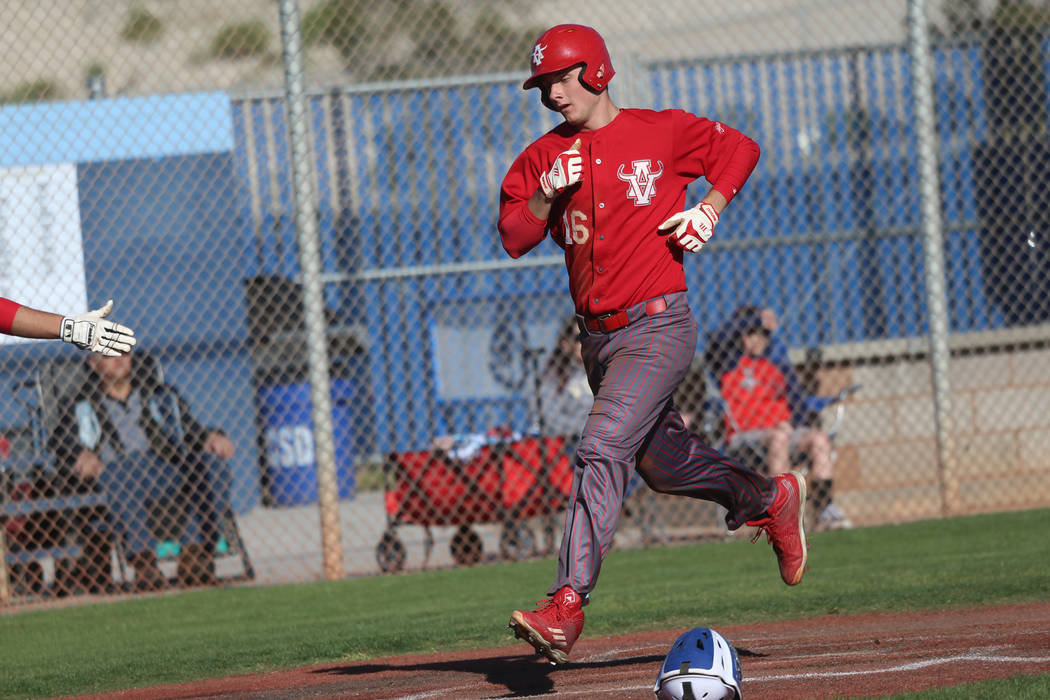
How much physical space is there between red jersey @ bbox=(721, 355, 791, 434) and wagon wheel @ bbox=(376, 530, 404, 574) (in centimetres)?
247

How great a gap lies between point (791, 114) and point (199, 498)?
6221 millimetres

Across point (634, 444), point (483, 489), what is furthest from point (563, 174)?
point (483, 489)

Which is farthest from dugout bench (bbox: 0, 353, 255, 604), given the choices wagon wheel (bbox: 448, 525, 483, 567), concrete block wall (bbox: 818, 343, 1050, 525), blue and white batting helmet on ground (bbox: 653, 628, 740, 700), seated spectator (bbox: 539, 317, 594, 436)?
blue and white batting helmet on ground (bbox: 653, 628, 740, 700)

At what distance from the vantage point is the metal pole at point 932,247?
9984 millimetres

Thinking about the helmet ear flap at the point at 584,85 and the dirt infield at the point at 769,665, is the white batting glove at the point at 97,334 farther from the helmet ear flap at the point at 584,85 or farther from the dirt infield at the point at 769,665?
the helmet ear flap at the point at 584,85

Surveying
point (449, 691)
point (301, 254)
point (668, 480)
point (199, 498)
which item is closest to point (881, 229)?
point (301, 254)

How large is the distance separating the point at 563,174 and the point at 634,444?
900mm

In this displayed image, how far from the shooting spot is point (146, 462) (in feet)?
31.6

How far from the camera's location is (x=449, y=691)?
16.2 ft

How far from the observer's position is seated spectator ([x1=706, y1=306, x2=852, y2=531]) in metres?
10.3

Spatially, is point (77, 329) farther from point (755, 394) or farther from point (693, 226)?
point (755, 394)

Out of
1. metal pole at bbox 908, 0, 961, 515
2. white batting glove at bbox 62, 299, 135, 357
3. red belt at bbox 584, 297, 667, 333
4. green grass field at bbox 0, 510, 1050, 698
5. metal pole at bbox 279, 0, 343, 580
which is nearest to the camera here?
white batting glove at bbox 62, 299, 135, 357

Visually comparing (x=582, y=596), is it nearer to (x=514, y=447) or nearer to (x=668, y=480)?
(x=668, y=480)

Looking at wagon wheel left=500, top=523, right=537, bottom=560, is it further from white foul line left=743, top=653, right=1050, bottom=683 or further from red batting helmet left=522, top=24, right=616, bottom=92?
red batting helmet left=522, top=24, right=616, bottom=92
